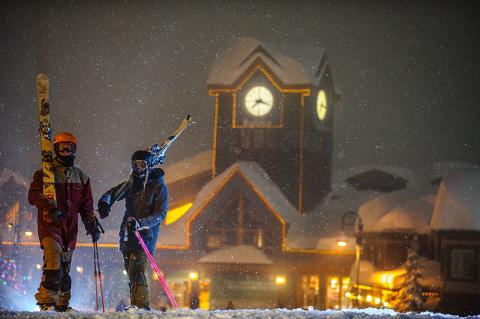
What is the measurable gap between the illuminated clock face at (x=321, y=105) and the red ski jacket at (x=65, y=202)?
35.7 m

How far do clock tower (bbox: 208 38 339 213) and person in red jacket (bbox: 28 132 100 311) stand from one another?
110 feet

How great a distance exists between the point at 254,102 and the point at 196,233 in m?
7.76

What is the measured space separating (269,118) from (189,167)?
6.03m

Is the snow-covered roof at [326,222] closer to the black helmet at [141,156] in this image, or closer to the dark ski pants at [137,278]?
the black helmet at [141,156]

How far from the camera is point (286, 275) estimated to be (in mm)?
38781

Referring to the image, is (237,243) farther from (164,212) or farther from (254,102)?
(164,212)

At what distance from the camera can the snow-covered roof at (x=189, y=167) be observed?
4492 cm

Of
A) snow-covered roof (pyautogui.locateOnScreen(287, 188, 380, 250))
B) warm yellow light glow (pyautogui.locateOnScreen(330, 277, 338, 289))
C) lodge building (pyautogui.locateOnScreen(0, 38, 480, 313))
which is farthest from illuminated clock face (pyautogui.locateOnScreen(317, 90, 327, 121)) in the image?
warm yellow light glow (pyautogui.locateOnScreen(330, 277, 338, 289))

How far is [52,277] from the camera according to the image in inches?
355

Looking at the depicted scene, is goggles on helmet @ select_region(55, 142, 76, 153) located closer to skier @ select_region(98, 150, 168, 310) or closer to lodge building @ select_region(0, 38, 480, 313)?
skier @ select_region(98, 150, 168, 310)

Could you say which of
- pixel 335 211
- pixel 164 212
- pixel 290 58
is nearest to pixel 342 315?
pixel 164 212

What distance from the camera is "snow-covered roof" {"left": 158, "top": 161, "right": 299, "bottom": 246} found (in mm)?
39344

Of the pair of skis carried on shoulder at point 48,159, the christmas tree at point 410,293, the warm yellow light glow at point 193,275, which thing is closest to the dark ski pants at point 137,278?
the pair of skis carried on shoulder at point 48,159

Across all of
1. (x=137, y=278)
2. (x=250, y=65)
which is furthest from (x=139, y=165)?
(x=250, y=65)
